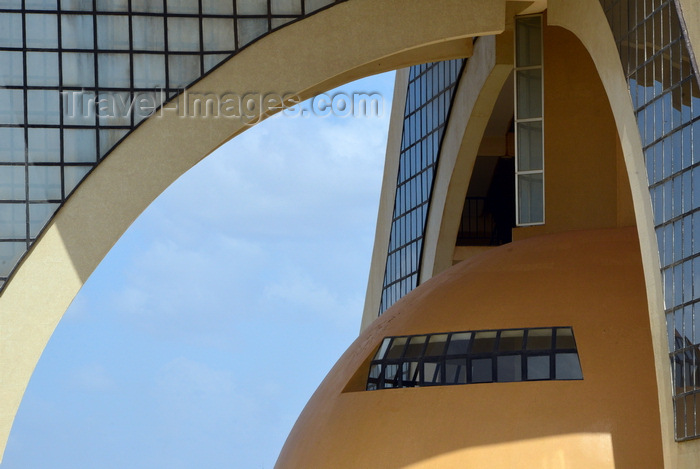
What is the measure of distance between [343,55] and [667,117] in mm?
8380

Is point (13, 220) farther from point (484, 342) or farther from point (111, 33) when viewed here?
point (484, 342)

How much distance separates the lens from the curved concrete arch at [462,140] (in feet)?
97.0

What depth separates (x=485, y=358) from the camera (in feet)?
71.6

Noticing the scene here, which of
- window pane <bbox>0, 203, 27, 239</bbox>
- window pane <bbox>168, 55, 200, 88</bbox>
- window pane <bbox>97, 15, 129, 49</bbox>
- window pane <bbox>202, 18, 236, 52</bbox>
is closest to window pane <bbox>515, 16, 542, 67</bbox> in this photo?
window pane <bbox>202, 18, 236, 52</bbox>

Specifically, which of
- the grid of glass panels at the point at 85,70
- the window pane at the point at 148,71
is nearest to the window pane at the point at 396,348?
the grid of glass panels at the point at 85,70

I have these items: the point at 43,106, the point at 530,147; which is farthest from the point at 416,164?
the point at 43,106

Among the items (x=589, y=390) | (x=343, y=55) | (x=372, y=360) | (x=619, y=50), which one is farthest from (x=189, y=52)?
(x=589, y=390)

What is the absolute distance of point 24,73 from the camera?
23688 mm

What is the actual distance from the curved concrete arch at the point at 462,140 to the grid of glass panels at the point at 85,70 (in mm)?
6643

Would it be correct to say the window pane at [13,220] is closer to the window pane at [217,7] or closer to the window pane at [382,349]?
the window pane at [217,7]

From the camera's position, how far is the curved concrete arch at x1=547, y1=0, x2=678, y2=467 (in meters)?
17.7

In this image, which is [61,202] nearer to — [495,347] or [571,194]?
[495,347]

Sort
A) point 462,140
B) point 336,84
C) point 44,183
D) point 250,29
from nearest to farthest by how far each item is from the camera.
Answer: point 44,183
point 250,29
point 336,84
point 462,140

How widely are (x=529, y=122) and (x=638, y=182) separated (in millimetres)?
8364
